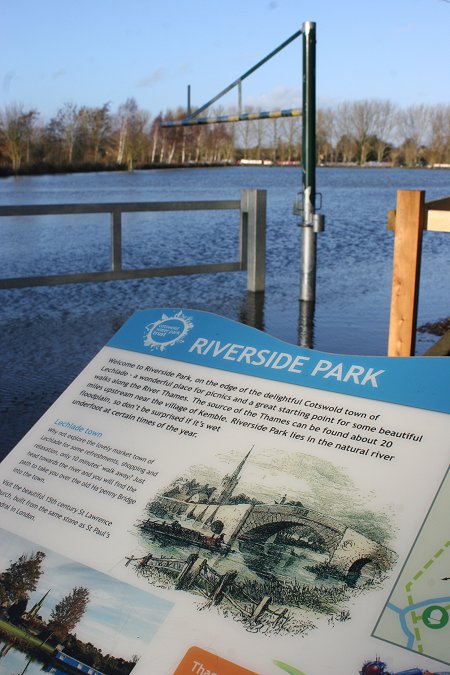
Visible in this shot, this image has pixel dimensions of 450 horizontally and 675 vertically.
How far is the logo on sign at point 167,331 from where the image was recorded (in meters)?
3.13

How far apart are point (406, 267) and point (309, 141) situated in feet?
14.2

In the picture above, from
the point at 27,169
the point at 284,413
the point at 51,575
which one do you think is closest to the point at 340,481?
the point at 284,413

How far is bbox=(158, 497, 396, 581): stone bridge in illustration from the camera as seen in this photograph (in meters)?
2.26

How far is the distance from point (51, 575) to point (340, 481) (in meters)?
0.86

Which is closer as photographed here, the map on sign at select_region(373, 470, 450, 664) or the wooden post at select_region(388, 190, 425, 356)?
the map on sign at select_region(373, 470, 450, 664)

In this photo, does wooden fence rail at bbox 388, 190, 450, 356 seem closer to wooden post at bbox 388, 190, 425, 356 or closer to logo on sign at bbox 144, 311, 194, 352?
wooden post at bbox 388, 190, 425, 356

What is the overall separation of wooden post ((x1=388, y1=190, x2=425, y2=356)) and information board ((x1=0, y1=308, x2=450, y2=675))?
7.26 feet

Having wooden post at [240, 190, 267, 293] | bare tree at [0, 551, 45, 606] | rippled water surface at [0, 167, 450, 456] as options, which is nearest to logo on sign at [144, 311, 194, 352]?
bare tree at [0, 551, 45, 606]

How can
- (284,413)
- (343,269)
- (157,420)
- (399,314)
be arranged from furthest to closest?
(343,269) → (399,314) → (157,420) → (284,413)

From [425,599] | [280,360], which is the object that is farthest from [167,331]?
[425,599]

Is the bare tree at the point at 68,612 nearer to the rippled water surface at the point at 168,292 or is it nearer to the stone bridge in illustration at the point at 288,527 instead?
the stone bridge in illustration at the point at 288,527

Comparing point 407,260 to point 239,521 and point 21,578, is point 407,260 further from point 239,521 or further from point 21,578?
point 21,578

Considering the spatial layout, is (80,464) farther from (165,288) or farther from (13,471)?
(165,288)

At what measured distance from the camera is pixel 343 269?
13055 millimetres
